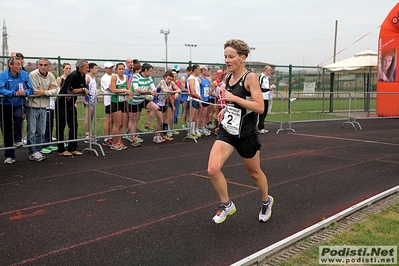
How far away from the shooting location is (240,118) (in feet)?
14.8

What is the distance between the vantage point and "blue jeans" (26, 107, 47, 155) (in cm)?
829

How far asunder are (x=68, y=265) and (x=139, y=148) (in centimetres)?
640

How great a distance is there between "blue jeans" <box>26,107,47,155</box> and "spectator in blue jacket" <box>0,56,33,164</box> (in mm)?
226

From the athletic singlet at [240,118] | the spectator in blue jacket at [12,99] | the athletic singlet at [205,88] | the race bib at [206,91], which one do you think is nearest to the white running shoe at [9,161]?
the spectator in blue jacket at [12,99]

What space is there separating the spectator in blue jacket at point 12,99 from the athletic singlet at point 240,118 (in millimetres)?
4843

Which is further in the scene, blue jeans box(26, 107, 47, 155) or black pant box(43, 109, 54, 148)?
black pant box(43, 109, 54, 148)

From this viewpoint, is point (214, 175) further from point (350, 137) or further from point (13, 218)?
point (350, 137)

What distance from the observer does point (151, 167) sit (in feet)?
25.5

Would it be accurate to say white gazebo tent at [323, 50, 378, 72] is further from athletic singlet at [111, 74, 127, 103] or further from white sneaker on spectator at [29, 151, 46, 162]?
white sneaker on spectator at [29, 151, 46, 162]

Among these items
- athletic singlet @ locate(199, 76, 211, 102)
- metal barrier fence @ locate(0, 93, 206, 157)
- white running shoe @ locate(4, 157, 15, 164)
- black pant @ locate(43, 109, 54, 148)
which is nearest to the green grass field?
metal barrier fence @ locate(0, 93, 206, 157)

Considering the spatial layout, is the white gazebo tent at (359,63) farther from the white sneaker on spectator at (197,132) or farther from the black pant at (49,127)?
the black pant at (49,127)

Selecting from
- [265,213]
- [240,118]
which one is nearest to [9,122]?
[240,118]

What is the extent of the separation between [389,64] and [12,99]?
53.9 feet

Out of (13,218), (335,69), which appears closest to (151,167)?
(13,218)
